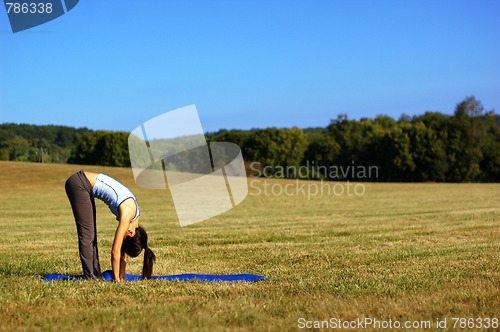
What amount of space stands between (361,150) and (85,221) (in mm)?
88924

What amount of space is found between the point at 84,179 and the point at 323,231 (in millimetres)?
9594

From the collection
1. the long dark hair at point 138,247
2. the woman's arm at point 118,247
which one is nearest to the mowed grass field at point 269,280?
the woman's arm at point 118,247

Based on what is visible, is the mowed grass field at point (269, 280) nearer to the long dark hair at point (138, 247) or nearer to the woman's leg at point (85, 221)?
the woman's leg at point (85, 221)

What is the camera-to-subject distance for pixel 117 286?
22.4ft

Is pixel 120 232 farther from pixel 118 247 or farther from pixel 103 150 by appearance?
pixel 103 150

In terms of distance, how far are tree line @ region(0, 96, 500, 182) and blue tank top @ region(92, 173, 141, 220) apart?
243ft

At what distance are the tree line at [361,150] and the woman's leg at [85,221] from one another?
74041mm

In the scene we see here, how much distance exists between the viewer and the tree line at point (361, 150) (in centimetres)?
8462

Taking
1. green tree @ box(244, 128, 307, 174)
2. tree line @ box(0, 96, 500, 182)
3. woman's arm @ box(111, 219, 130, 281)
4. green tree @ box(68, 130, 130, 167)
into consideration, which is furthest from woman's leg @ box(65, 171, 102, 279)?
green tree @ box(244, 128, 307, 174)

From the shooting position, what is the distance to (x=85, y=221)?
767 cm

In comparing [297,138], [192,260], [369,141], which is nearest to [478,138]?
[369,141]

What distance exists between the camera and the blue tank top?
7504mm

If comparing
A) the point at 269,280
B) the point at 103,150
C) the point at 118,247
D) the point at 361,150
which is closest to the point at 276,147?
the point at 361,150

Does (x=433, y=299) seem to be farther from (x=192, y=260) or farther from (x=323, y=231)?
(x=323, y=231)
